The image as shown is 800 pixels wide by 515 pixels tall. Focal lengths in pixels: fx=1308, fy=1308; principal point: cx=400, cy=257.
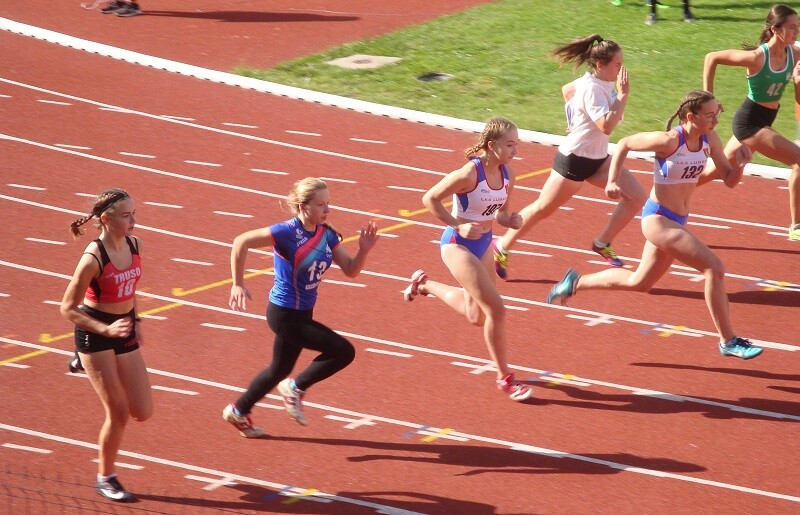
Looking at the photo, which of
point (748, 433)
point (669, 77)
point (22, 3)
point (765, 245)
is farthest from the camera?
point (22, 3)

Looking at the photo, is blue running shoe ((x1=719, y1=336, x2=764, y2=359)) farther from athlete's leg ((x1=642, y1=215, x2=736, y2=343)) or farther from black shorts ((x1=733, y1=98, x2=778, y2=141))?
black shorts ((x1=733, y1=98, x2=778, y2=141))

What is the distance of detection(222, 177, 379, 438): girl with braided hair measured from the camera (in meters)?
8.36

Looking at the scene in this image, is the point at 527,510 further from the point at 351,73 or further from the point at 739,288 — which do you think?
the point at 351,73

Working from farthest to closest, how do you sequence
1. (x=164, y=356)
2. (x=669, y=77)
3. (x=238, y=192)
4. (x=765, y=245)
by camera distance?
(x=669, y=77) → (x=238, y=192) → (x=765, y=245) → (x=164, y=356)

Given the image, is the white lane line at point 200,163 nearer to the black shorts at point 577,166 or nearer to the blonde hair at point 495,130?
the black shorts at point 577,166

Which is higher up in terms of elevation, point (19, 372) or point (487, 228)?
point (487, 228)

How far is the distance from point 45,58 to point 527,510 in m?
13.4

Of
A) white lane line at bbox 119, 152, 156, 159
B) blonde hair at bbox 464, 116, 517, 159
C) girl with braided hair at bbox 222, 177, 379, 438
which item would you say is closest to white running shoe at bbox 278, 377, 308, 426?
girl with braided hair at bbox 222, 177, 379, 438

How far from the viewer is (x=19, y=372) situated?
9719 mm

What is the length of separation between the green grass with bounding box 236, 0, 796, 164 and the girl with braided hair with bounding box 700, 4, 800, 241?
4118 millimetres

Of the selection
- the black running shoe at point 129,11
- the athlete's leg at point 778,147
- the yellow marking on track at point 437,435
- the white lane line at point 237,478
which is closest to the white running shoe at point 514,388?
the yellow marking on track at point 437,435

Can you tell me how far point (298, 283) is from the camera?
8422 millimetres

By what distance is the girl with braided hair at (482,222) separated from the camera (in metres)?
9.06

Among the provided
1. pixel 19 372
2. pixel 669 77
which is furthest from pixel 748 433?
pixel 669 77
